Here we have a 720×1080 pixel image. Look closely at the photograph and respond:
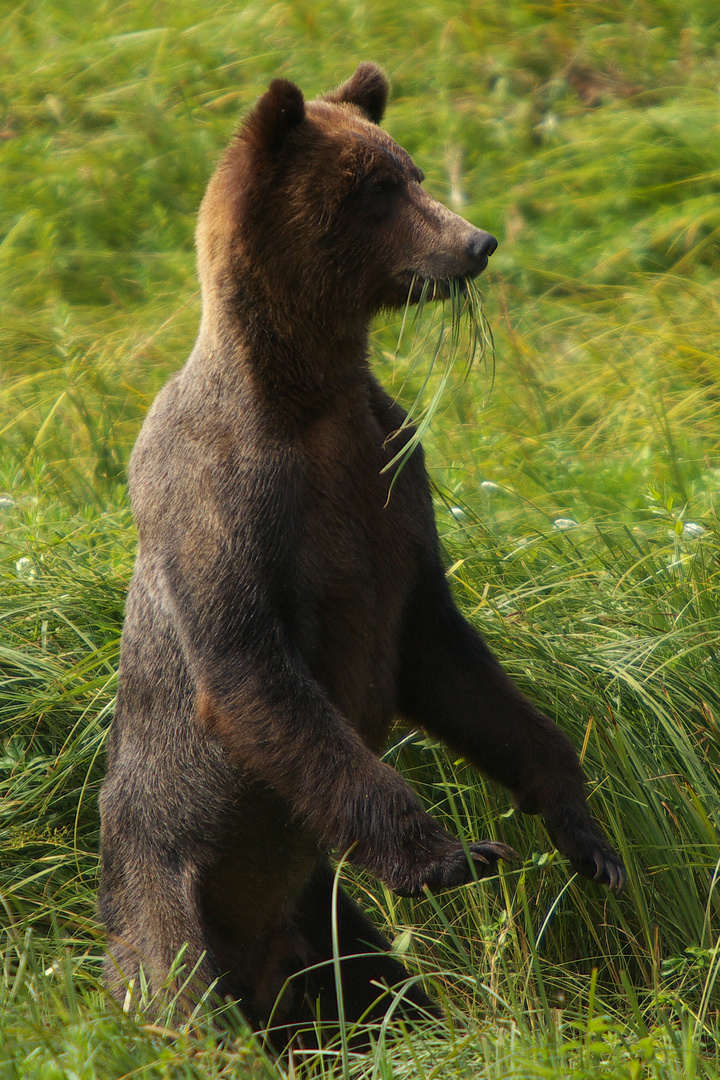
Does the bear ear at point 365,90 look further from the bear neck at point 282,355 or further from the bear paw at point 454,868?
the bear paw at point 454,868

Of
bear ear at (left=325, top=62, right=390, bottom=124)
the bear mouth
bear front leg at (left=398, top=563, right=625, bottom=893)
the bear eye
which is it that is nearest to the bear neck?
the bear mouth

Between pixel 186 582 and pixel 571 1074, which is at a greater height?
pixel 186 582

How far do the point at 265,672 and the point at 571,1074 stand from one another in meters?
0.98

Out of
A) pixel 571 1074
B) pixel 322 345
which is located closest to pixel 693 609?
pixel 322 345

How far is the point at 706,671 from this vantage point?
347 cm

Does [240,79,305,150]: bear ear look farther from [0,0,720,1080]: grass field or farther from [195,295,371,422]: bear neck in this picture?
[0,0,720,1080]: grass field

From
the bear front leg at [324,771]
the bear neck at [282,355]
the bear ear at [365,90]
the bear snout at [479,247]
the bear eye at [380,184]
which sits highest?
the bear ear at [365,90]

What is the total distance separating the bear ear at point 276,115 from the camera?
108 inches

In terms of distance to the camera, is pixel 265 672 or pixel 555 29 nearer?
pixel 265 672

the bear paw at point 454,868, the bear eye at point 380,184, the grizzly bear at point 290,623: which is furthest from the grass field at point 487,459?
the bear eye at point 380,184

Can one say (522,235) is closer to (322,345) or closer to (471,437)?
(471,437)

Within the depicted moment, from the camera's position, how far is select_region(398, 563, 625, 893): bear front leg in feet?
9.90

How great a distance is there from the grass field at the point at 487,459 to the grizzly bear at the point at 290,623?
18cm

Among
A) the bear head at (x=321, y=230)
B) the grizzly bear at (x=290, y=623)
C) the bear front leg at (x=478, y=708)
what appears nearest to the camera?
the grizzly bear at (x=290, y=623)
